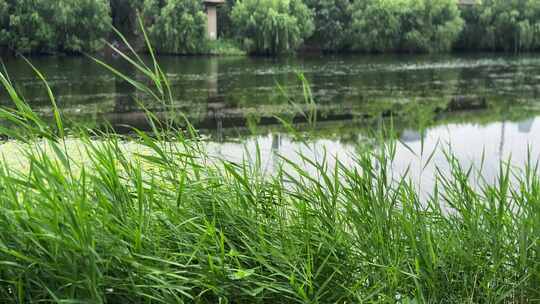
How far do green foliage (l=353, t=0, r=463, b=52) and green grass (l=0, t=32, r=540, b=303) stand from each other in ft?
73.6

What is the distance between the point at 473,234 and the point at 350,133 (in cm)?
636

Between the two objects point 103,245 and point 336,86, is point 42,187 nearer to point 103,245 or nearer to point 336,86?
point 103,245

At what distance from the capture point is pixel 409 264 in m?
1.66

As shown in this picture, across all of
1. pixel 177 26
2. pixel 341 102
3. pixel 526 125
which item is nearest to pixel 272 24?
pixel 177 26

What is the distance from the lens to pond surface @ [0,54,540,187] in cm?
716

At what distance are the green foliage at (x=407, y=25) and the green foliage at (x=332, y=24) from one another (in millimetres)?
753

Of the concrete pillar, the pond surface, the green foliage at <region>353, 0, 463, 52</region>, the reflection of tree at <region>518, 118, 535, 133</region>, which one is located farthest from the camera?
the concrete pillar

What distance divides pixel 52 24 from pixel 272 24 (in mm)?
7748

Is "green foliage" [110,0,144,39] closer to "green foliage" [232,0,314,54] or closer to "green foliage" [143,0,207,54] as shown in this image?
"green foliage" [143,0,207,54]

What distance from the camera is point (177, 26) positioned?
72.1ft

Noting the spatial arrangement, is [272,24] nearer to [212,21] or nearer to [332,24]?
[212,21]

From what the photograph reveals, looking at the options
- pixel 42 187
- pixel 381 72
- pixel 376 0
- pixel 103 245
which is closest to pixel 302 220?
pixel 103 245

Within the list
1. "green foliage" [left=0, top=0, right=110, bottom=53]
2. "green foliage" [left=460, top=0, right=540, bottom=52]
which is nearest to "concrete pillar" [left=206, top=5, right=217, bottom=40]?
"green foliage" [left=0, top=0, right=110, bottom=53]

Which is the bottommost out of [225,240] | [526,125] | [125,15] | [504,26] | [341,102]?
[526,125]
